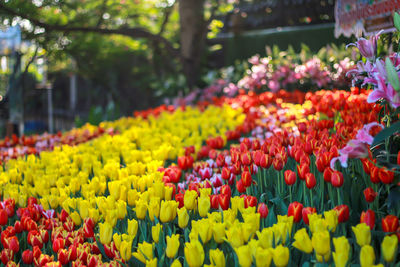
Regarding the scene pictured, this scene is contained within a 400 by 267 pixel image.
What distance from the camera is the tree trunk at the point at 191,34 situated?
8.87 meters

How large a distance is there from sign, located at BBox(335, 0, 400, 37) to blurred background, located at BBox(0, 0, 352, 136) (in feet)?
3.44

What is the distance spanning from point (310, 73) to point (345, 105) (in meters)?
2.09

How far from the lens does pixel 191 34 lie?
350 inches

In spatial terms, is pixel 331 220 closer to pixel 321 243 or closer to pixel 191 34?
pixel 321 243

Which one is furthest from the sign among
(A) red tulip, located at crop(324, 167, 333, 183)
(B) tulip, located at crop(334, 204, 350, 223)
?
(B) tulip, located at crop(334, 204, 350, 223)

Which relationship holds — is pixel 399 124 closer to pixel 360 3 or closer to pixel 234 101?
pixel 360 3

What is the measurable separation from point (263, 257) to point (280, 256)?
57mm

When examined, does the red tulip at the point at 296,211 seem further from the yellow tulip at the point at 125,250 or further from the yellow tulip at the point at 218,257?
the yellow tulip at the point at 125,250

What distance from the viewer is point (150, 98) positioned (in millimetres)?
13203

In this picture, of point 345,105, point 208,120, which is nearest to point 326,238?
point 345,105

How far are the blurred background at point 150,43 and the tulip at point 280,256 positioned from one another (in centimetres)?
429

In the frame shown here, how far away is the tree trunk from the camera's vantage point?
8867 millimetres

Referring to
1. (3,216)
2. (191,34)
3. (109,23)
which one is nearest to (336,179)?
(3,216)

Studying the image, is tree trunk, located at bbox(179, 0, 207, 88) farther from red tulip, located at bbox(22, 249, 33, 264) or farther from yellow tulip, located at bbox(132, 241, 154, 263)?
yellow tulip, located at bbox(132, 241, 154, 263)
